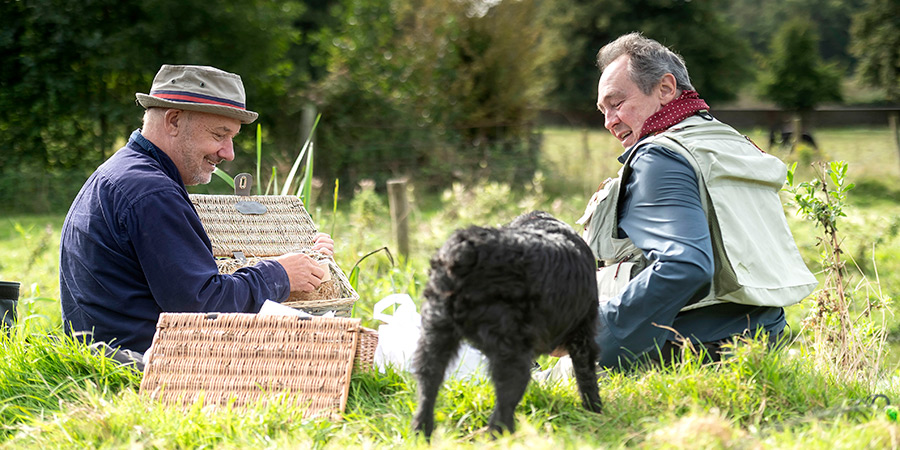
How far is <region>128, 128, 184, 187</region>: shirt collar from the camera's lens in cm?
289

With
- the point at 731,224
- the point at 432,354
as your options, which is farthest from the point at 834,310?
the point at 432,354

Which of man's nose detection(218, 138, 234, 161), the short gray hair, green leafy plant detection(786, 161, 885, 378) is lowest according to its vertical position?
green leafy plant detection(786, 161, 885, 378)

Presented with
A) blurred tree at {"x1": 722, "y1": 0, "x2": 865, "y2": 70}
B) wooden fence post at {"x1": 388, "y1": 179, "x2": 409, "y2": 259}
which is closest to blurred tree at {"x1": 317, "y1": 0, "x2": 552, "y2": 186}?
wooden fence post at {"x1": 388, "y1": 179, "x2": 409, "y2": 259}

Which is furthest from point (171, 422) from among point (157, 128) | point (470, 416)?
point (157, 128)

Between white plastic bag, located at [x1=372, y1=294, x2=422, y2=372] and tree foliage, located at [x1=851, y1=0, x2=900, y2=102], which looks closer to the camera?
white plastic bag, located at [x1=372, y1=294, x2=422, y2=372]

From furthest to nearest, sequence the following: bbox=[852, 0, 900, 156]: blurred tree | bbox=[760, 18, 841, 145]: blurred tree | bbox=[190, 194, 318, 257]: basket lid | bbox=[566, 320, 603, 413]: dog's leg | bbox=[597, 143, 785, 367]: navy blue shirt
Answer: bbox=[760, 18, 841, 145]: blurred tree < bbox=[852, 0, 900, 156]: blurred tree < bbox=[190, 194, 318, 257]: basket lid < bbox=[597, 143, 785, 367]: navy blue shirt < bbox=[566, 320, 603, 413]: dog's leg

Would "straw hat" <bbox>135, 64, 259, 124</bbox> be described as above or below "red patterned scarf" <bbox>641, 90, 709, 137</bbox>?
above

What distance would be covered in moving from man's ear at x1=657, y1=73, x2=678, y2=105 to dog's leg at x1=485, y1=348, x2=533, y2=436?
5.34 ft

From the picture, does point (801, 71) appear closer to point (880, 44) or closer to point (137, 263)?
point (880, 44)

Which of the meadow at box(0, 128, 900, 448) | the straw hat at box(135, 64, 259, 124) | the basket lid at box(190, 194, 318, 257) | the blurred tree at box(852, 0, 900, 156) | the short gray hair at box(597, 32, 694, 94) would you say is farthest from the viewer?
the blurred tree at box(852, 0, 900, 156)

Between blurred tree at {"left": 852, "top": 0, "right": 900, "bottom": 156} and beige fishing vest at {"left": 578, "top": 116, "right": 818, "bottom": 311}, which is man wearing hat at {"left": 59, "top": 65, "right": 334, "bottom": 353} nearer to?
beige fishing vest at {"left": 578, "top": 116, "right": 818, "bottom": 311}

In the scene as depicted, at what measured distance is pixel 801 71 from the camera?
40.0 m

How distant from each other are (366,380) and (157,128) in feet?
4.44

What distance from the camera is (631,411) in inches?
87.9
